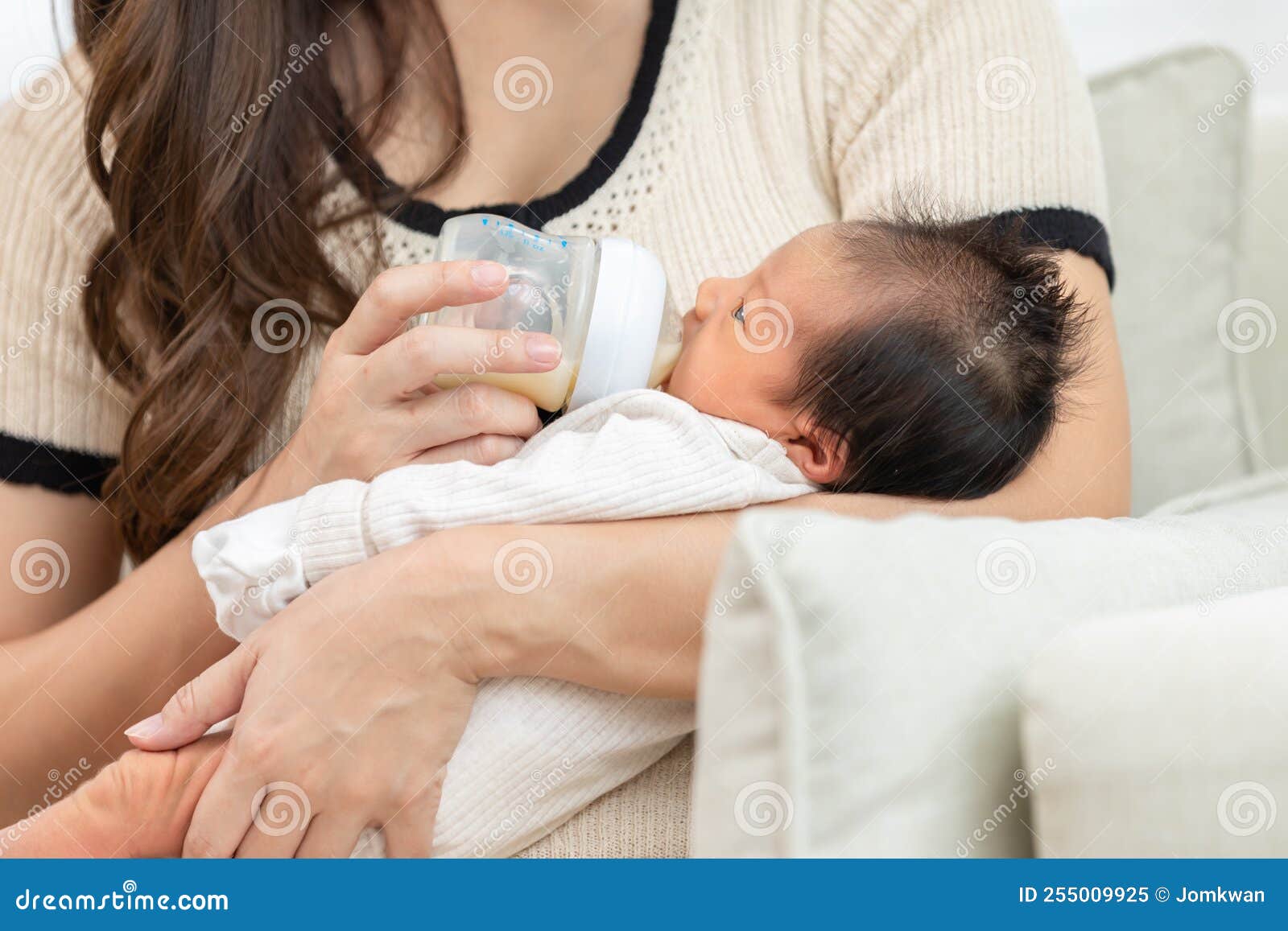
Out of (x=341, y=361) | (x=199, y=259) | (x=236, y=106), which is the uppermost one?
(x=236, y=106)

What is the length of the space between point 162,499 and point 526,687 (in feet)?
1.60

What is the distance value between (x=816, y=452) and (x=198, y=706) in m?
0.57

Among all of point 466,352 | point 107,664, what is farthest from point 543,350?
point 107,664

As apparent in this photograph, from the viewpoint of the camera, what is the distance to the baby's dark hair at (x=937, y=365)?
3.07ft

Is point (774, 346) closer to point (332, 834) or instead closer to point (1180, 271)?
point (332, 834)

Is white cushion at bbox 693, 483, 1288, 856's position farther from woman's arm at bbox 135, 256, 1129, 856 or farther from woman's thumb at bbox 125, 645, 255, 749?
woman's thumb at bbox 125, 645, 255, 749

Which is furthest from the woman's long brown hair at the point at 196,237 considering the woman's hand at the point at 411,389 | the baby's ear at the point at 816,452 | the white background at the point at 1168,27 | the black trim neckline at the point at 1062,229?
the white background at the point at 1168,27

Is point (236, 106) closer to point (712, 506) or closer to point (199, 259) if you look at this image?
point (199, 259)

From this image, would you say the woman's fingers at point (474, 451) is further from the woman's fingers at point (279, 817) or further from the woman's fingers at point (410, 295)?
the woman's fingers at point (279, 817)

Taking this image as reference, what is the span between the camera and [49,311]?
1.10 m

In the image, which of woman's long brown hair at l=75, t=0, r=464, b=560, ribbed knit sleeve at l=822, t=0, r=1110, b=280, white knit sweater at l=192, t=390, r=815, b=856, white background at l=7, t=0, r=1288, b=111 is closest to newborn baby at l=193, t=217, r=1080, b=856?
white knit sweater at l=192, t=390, r=815, b=856

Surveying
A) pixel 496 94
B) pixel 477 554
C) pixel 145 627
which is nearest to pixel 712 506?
pixel 477 554

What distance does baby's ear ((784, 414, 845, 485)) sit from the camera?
96 cm
